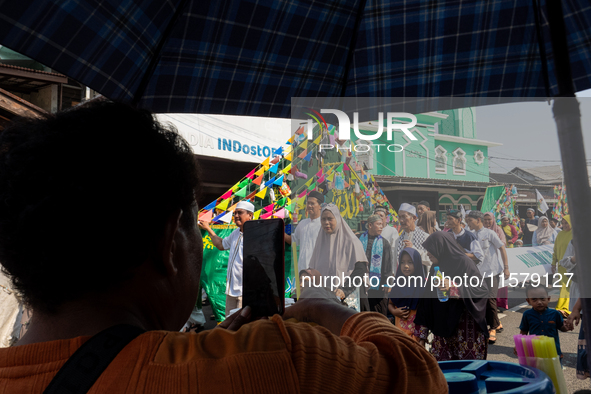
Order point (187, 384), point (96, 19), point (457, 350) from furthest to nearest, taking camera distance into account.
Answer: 1. point (457, 350)
2. point (96, 19)
3. point (187, 384)

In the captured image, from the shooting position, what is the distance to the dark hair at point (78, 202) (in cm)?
65

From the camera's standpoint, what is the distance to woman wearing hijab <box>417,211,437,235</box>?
14.2 ft

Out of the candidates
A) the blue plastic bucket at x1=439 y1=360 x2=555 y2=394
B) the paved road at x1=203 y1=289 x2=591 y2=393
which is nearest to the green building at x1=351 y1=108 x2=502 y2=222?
the paved road at x1=203 y1=289 x2=591 y2=393

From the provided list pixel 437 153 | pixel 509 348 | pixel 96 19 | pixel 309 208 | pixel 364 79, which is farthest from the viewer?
pixel 509 348

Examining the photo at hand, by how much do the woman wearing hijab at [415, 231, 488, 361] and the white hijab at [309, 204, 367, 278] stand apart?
0.70 meters

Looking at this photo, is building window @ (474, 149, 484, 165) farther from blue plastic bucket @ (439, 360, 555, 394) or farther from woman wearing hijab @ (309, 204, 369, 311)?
blue plastic bucket @ (439, 360, 555, 394)

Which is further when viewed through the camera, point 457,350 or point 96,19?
point 457,350

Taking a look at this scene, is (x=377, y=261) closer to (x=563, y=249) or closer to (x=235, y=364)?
(x=563, y=249)

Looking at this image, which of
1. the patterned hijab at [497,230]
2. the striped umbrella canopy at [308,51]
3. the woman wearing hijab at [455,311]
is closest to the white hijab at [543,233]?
the patterned hijab at [497,230]

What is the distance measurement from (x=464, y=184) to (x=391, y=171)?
0.78 m

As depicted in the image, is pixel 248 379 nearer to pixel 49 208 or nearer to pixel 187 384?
pixel 187 384

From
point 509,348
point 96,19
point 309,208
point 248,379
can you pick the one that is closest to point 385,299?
point 309,208

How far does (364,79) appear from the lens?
2.02 meters

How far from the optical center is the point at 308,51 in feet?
6.11
